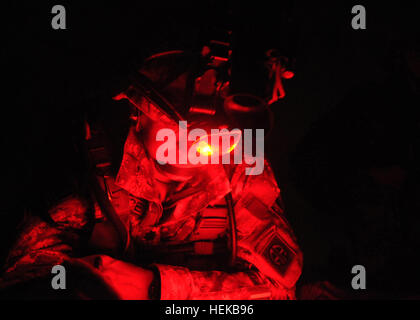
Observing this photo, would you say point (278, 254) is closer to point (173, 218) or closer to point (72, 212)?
point (173, 218)

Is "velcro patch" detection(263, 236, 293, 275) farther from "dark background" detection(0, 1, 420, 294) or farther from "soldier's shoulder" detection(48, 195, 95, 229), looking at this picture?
"soldier's shoulder" detection(48, 195, 95, 229)

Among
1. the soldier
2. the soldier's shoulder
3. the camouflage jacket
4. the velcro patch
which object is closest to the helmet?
the soldier

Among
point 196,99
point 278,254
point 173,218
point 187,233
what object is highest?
point 196,99

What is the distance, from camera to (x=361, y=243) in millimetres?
2232

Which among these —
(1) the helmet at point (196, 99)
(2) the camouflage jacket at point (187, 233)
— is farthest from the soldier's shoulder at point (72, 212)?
(1) the helmet at point (196, 99)

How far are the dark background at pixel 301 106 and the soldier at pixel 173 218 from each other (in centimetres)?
11

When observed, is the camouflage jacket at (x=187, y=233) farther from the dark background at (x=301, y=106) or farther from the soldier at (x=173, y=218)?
the dark background at (x=301, y=106)

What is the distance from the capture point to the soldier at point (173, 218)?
44.0 inches

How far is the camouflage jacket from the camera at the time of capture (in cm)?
129

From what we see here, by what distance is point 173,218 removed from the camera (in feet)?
5.17

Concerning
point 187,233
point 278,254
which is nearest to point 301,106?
point 278,254

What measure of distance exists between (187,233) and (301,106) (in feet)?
4.47
